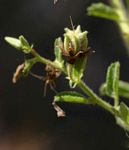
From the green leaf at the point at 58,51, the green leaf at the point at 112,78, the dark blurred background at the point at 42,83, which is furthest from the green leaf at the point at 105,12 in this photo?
the dark blurred background at the point at 42,83

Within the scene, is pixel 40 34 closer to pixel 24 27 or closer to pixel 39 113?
pixel 24 27

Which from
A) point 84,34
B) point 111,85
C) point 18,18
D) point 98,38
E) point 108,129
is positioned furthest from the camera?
point 18,18

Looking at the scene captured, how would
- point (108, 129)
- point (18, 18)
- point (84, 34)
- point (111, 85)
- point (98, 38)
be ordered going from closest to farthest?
1. point (84, 34)
2. point (111, 85)
3. point (108, 129)
4. point (98, 38)
5. point (18, 18)

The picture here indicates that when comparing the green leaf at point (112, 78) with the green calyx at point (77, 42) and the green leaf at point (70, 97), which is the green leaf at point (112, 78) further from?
the green calyx at point (77, 42)

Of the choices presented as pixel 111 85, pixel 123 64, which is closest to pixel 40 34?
pixel 123 64

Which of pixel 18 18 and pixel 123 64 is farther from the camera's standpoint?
pixel 18 18

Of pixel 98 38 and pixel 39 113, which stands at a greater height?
pixel 98 38

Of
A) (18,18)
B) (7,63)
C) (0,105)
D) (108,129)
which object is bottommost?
(108,129)

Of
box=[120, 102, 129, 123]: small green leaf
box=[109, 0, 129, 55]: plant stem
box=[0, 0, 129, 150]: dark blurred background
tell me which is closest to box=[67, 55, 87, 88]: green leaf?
box=[120, 102, 129, 123]: small green leaf
